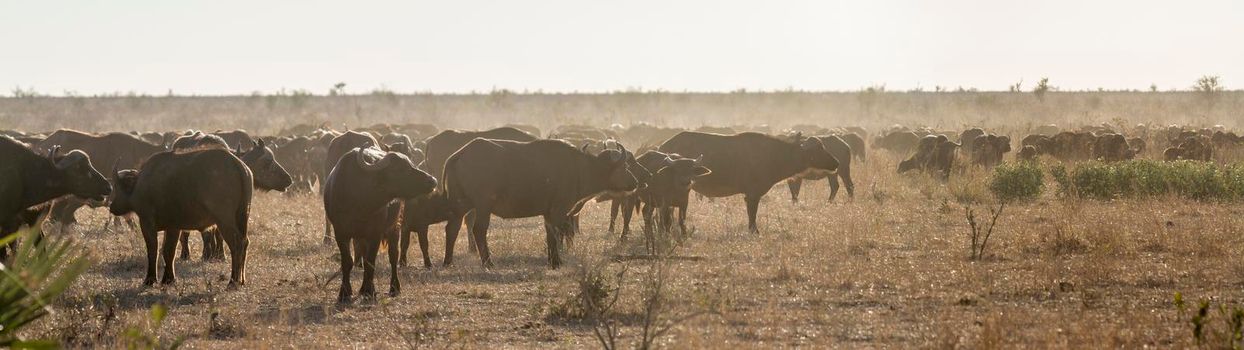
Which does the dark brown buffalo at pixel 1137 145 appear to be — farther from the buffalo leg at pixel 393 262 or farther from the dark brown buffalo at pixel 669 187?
the buffalo leg at pixel 393 262

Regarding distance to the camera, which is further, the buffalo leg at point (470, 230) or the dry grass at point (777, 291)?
the buffalo leg at point (470, 230)

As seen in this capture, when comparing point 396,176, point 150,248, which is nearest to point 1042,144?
point 396,176

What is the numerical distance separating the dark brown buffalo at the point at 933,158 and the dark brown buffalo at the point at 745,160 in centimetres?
780

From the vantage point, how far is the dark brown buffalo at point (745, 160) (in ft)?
61.1

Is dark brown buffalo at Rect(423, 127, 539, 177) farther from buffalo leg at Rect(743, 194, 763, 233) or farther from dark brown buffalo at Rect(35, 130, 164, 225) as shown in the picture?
dark brown buffalo at Rect(35, 130, 164, 225)

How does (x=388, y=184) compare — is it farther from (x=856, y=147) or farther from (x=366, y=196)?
(x=856, y=147)

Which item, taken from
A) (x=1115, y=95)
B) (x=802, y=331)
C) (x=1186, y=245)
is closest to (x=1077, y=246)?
(x=1186, y=245)

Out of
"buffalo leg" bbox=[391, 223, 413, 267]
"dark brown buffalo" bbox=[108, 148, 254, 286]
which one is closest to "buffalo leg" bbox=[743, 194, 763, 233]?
"buffalo leg" bbox=[391, 223, 413, 267]

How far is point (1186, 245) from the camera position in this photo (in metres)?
13.6

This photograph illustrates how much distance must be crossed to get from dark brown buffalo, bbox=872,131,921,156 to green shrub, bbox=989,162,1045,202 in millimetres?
15177

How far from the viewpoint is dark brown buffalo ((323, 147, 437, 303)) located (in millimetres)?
10891

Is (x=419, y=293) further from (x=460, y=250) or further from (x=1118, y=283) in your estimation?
(x=1118, y=283)

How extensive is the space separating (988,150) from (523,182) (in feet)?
59.3

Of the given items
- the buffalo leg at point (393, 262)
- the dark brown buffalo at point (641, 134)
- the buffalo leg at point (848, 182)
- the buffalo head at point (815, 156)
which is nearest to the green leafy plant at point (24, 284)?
the buffalo leg at point (393, 262)
